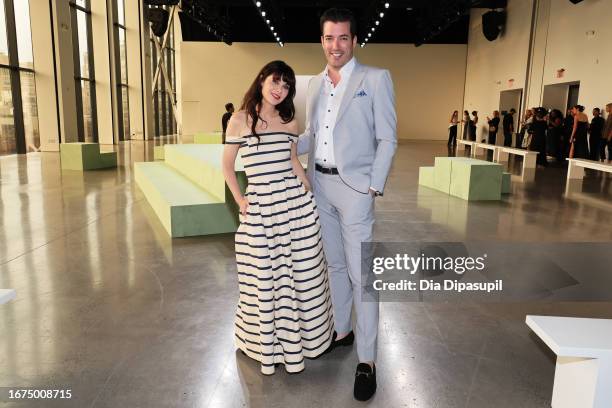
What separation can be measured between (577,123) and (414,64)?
15024mm

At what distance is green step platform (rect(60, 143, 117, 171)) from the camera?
418 inches

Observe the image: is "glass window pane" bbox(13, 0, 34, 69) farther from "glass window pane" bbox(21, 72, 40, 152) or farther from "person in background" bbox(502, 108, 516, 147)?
"person in background" bbox(502, 108, 516, 147)

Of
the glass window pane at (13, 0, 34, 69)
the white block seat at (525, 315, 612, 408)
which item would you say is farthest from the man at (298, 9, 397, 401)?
the glass window pane at (13, 0, 34, 69)

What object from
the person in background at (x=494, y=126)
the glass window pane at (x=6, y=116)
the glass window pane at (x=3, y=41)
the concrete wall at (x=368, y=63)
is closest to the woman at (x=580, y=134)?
the person in background at (x=494, y=126)

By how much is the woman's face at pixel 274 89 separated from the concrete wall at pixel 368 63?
970 inches

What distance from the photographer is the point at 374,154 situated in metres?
2.34

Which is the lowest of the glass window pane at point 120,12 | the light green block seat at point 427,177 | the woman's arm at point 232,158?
the light green block seat at point 427,177

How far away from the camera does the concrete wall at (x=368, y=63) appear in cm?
2623

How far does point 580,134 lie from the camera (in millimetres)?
12484

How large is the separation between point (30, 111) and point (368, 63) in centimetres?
1705

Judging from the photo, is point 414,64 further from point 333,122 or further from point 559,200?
point 333,122

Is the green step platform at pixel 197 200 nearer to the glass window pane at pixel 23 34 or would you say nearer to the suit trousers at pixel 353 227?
the suit trousers at pixel 353 227

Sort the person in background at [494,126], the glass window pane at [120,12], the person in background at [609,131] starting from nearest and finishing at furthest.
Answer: the person in background at [609,131] < the person in background at [494,126] < the glass window pane at [120,12]

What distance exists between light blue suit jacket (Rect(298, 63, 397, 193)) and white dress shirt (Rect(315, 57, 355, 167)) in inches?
1.8
